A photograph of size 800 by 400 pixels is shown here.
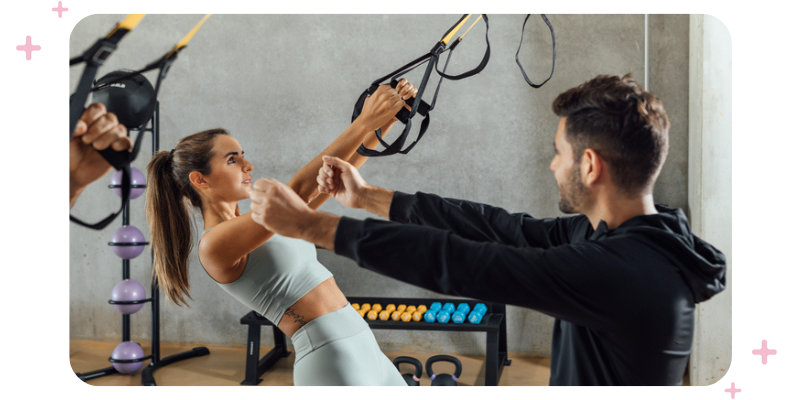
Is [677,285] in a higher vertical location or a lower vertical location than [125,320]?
higher

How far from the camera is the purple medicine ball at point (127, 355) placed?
8.85 ft

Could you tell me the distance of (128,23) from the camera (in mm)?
1678

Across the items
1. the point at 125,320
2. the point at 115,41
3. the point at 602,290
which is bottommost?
the point at 125,320

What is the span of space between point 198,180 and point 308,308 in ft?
1.81

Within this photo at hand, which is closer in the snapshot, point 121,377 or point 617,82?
point 617,82

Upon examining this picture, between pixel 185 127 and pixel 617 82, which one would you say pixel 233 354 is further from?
pixel 617 82

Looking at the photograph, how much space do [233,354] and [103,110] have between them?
68.9 inches

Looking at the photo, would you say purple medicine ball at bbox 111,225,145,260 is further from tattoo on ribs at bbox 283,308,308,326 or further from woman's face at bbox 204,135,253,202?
tattoo on ribs at bbox 283,308,308,326

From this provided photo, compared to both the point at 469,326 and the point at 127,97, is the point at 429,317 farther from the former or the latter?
the point at 127,97

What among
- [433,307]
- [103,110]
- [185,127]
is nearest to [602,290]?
[103,110]

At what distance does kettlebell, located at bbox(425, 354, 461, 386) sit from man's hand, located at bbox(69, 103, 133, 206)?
1.76 meters

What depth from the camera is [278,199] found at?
1347 mm

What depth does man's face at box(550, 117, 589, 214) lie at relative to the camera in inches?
57.8
